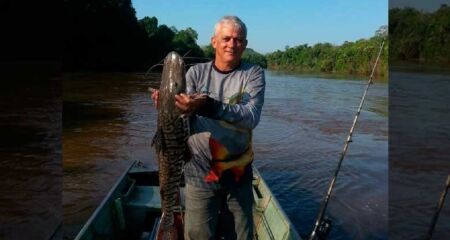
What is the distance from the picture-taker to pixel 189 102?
2.81 m

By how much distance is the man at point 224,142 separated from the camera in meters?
3.26

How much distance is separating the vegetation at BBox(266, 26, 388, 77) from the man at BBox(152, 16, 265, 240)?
36621 mm

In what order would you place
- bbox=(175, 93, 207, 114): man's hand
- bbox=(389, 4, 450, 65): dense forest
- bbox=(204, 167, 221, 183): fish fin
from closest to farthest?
bbox=(175, 93, 207, 114): man's hand → bbox=(204, 167, 221, 183): fish fin → bbox=(389, 4, 450, 65): dense forest

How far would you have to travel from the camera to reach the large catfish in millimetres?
2865

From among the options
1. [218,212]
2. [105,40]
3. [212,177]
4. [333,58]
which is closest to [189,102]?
[212,177]

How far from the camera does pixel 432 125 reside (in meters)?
15.9

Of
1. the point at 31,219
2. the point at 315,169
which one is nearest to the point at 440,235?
the point at 315,169

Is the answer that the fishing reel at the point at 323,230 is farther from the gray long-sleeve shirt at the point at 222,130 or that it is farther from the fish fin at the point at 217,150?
the fish fin at the point at 217,150

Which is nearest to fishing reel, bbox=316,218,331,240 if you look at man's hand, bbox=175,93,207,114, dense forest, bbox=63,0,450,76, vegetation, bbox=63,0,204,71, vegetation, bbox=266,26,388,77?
man's hand, bbox=175,93,207,114

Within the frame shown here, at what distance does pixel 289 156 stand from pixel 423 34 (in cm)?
2641

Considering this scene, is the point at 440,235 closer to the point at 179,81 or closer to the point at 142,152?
the point at 179,81

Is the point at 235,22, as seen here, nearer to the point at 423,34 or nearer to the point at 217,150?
the point at 217,150

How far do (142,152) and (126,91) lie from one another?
1717cm

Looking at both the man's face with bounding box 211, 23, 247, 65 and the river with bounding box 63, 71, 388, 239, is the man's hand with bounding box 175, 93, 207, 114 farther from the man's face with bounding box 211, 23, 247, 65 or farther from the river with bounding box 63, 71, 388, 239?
the river with bounding box 63, 71, 388, 239
